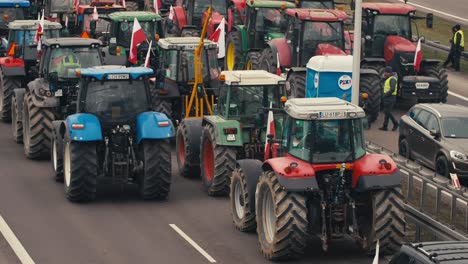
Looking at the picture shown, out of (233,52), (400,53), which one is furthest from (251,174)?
(233,52)

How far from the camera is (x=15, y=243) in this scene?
22.7 m

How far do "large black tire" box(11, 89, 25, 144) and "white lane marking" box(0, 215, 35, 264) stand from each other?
7.08 metres

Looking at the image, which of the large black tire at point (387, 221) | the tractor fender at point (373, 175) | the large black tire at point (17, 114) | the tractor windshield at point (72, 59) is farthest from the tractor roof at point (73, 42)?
the large black tire at point (387, 221)

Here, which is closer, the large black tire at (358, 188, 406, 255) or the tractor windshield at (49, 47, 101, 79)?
the large black tire at (358, 188, 406, 255)

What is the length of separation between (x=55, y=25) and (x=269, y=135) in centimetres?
1388

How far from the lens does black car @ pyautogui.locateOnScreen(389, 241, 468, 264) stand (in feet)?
50.9

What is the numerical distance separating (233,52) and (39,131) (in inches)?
493

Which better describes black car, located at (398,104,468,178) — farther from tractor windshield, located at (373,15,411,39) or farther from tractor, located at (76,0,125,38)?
tractor, located at (76,0,125,38)

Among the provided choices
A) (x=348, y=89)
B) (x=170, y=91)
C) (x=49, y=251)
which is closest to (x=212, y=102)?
(x=170, y=91)

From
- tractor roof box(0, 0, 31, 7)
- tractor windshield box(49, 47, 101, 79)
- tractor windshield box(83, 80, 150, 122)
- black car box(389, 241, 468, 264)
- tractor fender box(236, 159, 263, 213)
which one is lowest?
tractor fender box(236, 159, 263, 213)

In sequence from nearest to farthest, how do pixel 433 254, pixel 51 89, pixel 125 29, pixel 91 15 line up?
pixel 433 254
pixel 51 89
pixel 125 29
pixel 91 15

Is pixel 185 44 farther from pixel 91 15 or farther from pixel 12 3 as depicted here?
pixel 91 15

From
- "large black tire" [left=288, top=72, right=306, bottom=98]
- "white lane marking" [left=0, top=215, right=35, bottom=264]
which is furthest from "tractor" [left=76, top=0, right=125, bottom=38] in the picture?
"white lane marking" [left=0, top=215, right=35, bottom=264]

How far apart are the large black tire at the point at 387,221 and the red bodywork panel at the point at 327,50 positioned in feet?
45.7
